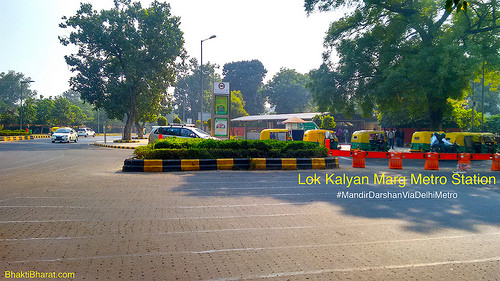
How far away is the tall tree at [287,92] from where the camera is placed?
82.3 meters

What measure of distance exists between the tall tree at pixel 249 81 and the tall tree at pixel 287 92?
9.25ft

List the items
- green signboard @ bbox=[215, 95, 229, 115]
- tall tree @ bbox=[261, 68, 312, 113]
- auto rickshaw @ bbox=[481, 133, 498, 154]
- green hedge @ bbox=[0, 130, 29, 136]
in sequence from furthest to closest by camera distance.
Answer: tall tree @ bbox=[261, 68, 312, 113]
green hedge @ bbox=[0, 130, 29, 136]
green signboard @ bbox=[215, 95, 229, 115]
auto rickshaw @ bbox=[481, 133, 498, 154]

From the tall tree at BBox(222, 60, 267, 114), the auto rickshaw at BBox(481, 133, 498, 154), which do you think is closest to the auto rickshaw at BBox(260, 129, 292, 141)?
the auto rickshaw at BBox(481, 133, 498, 154)

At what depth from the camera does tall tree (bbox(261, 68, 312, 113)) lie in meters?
82.3

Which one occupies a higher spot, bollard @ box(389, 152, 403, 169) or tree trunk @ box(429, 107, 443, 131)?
tree trunk @ box(429, 107, 443, 131)

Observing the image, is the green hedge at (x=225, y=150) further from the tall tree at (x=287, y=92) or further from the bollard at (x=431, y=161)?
the tall tree at (x=287, y=92)

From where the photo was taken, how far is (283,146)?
50.7ft

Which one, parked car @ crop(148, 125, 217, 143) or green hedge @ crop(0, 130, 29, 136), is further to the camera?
green hedge @ crop(0, 130, 29, 136)

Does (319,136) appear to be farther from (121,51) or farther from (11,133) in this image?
(11,133)

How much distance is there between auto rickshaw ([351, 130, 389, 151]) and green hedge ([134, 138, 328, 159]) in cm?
874

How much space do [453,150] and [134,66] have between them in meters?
28.9

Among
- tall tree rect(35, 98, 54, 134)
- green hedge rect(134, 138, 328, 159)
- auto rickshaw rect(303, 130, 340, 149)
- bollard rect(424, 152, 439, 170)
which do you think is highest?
tall tree rect(35, 98, 54, 134)

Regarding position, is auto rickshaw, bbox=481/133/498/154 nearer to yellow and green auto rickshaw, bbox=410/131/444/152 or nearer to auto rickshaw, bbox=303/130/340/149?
yellow and green auto rickshaw, bbox=410/131/444/152

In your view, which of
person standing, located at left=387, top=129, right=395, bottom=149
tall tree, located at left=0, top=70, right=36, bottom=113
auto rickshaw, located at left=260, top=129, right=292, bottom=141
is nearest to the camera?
auto rickshaw, located at left=260, top=129, right=292, bottom=141
